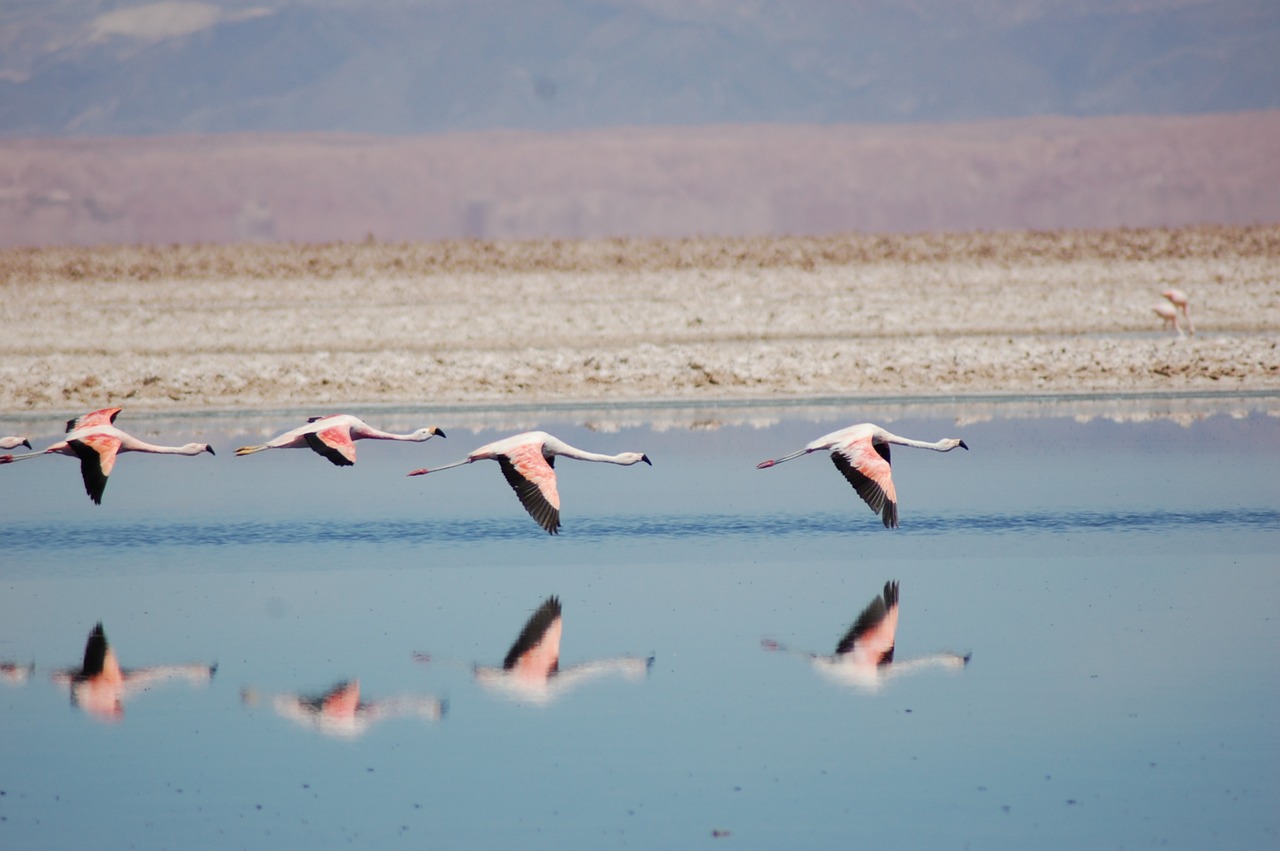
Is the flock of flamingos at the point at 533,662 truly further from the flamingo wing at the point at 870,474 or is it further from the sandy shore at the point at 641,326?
the sandy shore at the point at 641,326

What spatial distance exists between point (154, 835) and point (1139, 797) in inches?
147

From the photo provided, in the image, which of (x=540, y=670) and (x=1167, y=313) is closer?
(x=540, y=670)

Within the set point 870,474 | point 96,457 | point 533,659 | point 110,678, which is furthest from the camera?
point 96,457

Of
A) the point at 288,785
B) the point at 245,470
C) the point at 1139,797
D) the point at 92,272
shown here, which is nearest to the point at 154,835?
the point at 288,785

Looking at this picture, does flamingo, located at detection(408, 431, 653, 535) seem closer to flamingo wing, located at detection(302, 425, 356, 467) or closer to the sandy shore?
flamingo wing, located at detection(302, 425, 356, 467)

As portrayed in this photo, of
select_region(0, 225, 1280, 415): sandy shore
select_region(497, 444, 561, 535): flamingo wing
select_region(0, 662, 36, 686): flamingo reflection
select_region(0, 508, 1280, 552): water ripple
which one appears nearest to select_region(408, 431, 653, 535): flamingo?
select_region(497, 444, 561, 535): flamingo wing

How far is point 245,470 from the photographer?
1689cm

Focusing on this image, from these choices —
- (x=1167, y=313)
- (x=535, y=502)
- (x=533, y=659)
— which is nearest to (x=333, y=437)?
(x=535, y=502)

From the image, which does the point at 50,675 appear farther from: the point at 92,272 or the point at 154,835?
the point at 92,272

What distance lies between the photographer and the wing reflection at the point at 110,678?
333 inches

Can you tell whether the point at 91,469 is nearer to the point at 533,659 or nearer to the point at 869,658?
the point at 533,659

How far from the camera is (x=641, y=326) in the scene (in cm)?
2945

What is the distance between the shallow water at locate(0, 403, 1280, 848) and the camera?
6.79m

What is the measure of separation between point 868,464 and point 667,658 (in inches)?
131
